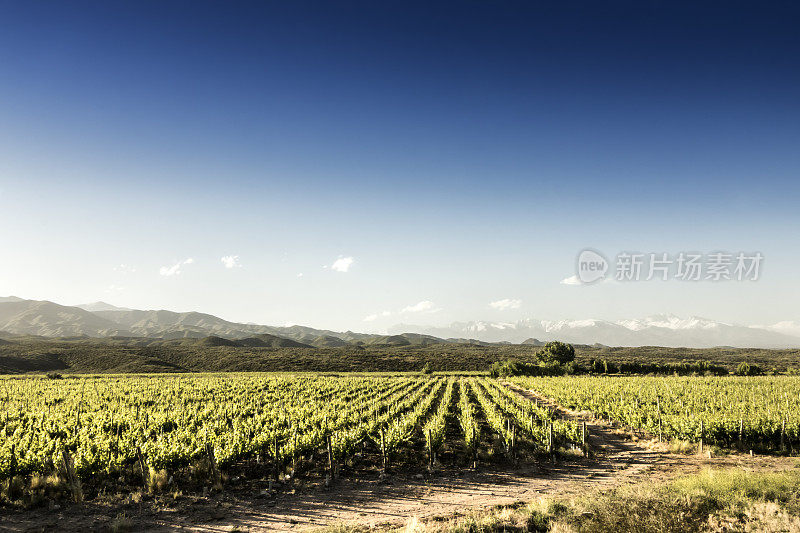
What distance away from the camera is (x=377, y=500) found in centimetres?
1459

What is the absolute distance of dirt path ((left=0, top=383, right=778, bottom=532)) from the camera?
12.5 metres

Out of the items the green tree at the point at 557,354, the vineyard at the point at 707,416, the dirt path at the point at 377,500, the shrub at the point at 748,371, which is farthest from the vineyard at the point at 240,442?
the green tree at the point at 557,354

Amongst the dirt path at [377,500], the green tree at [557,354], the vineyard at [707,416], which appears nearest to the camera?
the dirt path at [377,500]

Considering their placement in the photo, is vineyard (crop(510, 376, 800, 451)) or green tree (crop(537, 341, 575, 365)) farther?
green tree (crop(537, 341, 575, 365))

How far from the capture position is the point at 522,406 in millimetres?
35219

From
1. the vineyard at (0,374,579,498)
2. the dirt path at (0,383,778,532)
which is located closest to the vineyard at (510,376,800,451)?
the dirt path at (0,383,778,532)

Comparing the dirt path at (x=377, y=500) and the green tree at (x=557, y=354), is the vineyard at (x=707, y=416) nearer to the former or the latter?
the dirt path at (x=377, y=500)

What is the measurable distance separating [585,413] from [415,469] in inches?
916

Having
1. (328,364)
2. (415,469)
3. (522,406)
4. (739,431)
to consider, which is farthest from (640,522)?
(328,364)

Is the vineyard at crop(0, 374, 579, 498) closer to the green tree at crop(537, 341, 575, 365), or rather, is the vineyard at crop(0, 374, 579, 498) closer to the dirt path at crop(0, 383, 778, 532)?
the dirt path at crop(0, 383, 778, 532)

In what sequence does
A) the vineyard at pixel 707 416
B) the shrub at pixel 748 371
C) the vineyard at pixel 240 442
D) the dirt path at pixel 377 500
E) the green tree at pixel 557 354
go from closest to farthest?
the dirt path at pixel 377 500 < the vineyard at pixel 240 442 < the vineyard at pixel 707 416 < the shrub at pixel 748 371 < the green tree at pixel 557 354

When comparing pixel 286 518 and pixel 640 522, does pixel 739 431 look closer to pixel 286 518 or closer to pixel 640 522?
pixel 640 522

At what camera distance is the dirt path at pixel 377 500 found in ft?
41.1

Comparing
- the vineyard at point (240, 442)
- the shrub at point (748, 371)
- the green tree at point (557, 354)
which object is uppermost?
the vineyard at point (240, 442)
